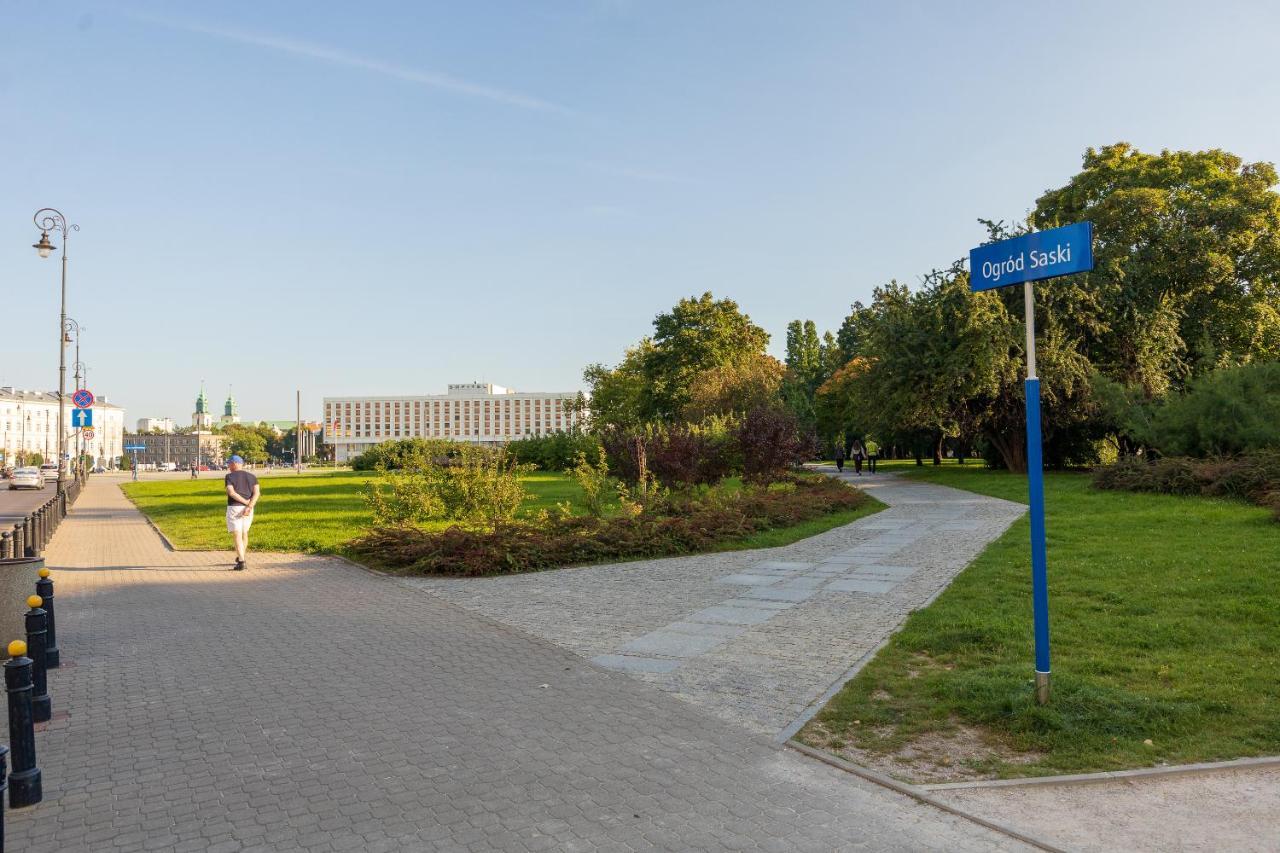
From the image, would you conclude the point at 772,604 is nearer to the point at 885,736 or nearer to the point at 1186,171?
the point at 885,736

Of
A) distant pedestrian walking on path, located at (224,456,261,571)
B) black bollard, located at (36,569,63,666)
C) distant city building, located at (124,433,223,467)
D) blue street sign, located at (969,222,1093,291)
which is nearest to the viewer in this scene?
blue street sign, located at (969,222,1093,291)

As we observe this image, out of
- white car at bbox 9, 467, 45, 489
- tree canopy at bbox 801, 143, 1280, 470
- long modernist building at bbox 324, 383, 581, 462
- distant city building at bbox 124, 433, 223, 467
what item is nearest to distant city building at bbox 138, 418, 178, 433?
distant city building at bbox 124, 433, 223, 467

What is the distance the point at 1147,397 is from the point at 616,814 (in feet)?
97.2

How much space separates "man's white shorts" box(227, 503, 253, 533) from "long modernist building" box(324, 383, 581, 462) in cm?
15175

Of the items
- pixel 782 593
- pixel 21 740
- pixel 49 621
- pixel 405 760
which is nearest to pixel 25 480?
pixel 49 621

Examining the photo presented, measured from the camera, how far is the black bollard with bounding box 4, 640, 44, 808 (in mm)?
4125

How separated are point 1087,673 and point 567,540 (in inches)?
319

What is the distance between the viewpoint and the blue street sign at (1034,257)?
4963 millimetres

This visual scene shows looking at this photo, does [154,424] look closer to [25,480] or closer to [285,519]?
[25,480]

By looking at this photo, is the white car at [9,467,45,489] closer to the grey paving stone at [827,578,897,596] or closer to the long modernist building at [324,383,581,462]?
the grey paving stone at [827,578,897,596]

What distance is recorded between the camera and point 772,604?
906cm

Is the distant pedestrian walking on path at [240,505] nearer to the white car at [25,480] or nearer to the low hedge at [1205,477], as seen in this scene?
the low hedge at [1205,477]

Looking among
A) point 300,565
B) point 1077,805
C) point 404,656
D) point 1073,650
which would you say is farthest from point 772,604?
point 300,565

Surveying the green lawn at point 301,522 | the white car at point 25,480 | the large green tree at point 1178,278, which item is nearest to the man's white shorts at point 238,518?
the green lawn at point 301,522
